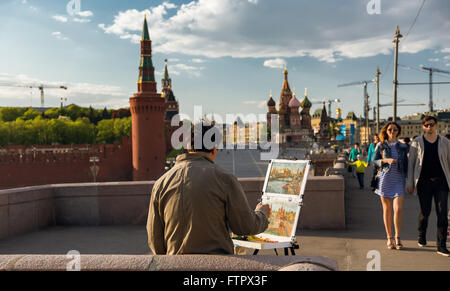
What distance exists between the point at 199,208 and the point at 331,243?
388 cm

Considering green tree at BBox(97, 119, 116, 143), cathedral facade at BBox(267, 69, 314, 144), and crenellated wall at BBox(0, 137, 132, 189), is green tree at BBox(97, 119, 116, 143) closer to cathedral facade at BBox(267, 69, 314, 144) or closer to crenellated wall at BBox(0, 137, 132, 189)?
crenellated wall at BBox(0, 137, 132, 189)

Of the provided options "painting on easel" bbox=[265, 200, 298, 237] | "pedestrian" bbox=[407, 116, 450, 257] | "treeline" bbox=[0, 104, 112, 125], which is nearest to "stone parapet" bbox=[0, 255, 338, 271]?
"painting on easel" bbox=[265, 200, 298, 237]

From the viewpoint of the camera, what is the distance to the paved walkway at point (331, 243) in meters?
5.06

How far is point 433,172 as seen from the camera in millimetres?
5355

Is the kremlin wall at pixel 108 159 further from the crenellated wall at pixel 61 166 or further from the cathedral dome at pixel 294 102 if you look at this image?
the cathedral dome at pixel 294 102

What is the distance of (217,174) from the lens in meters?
2.71

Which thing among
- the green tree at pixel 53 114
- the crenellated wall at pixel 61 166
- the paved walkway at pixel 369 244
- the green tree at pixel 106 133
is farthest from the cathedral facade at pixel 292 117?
the paved walkway at pixel 369 244

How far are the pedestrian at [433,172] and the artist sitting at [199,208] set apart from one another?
137 inches

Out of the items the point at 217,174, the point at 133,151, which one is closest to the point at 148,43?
the point at 133,151

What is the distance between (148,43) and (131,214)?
5334 cm

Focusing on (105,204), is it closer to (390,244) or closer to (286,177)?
(286,177)

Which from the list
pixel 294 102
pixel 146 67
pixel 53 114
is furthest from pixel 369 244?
pixel 294 102

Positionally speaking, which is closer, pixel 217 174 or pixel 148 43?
pixel 217 174
